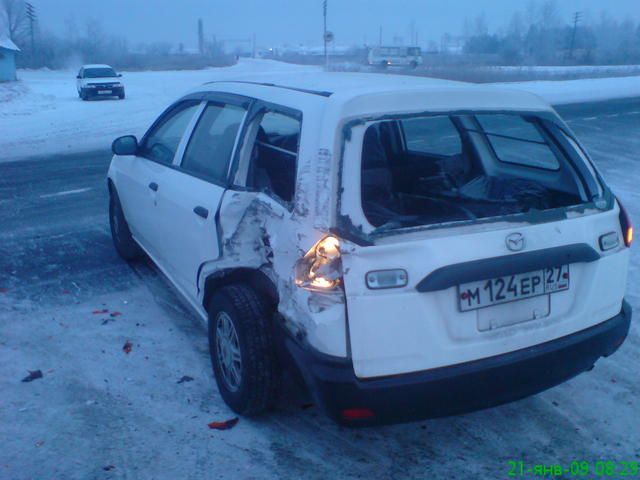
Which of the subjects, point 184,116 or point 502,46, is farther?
point 502,46

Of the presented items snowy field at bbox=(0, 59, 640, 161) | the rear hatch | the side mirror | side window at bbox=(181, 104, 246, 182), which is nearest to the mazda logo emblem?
the rear hatch

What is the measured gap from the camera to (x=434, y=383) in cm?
295

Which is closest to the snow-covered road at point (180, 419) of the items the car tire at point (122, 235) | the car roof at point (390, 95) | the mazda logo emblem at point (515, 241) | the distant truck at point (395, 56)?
the car tire at point (122, 235)

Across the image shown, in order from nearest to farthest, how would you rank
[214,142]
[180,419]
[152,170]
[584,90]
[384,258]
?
[384,258] → [180,419] → [214,142] → [152,170] → [584,90]

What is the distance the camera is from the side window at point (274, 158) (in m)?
3.77

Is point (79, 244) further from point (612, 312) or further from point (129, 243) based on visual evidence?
point (612, 312)

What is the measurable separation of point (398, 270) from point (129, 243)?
153 inches

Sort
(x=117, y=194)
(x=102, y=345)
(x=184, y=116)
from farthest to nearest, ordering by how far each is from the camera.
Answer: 1. (x=117, y=194)
2. (x=184, y=116)
3. (x=102, y=345)

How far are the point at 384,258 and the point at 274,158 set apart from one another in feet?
4.25

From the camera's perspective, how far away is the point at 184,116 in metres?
5.21

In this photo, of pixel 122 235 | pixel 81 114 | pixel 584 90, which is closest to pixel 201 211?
pixel 122 235

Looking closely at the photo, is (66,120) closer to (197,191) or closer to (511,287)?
(197,191)

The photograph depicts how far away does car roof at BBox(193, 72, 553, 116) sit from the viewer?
10.2ft

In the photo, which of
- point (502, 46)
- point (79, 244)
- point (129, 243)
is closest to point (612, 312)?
point (129, 243)
